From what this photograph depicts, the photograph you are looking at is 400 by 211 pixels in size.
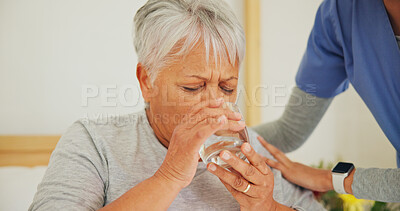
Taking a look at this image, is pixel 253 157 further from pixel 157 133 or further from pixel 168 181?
pixel 157 133

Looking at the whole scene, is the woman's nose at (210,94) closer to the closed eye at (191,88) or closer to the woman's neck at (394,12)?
the closed eye at (191,88)

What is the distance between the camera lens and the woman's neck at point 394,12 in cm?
108

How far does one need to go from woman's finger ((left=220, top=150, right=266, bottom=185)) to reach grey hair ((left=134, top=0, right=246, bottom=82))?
0.94 feet

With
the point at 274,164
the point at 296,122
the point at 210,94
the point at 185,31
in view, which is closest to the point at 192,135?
the point at 210,94

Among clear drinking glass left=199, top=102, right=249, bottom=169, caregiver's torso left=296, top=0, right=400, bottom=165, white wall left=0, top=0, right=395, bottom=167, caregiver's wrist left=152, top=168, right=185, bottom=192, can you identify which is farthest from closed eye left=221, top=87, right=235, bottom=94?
white wall left=0, top=0, right=395, bottom=167

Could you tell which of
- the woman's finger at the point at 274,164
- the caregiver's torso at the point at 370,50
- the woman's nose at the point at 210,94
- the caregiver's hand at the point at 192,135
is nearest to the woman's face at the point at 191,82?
the woman's nose at the point at 210,94

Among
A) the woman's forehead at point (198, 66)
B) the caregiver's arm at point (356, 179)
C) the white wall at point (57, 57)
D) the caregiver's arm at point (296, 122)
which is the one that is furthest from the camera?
the white wall at point (57, 57)

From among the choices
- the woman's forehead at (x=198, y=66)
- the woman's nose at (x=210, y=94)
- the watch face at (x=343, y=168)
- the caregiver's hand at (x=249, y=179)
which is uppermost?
the woman's forehead at (x=198, y=66)

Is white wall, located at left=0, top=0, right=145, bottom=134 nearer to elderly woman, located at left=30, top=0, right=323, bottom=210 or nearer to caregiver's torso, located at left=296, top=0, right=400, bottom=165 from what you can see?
elderly woman, located at left=30, top=0, right=323, bottom=210

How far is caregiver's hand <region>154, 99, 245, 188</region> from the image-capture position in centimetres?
75

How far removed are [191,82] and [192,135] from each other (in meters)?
0.22

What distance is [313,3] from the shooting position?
2.16 m

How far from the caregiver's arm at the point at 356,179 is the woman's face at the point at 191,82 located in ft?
1.29

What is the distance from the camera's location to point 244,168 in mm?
800
